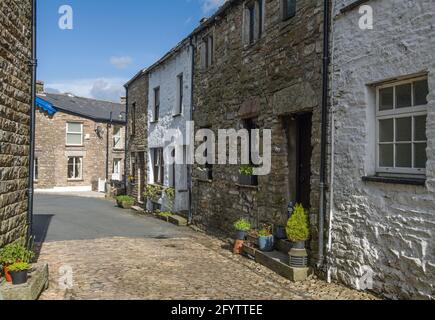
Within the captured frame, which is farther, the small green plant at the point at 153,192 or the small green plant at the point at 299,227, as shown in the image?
the small green plant at the point at 153,192

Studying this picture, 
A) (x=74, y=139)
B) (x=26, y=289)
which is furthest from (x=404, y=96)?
(x=74, y=139)

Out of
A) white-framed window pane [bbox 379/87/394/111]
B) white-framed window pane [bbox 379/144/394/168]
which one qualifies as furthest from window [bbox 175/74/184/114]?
white-framed window pane [bbox 379/144/394/168]

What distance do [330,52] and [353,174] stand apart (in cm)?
197

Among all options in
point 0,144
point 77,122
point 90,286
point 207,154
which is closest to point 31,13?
point 0,144

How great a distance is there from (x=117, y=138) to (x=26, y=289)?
29887mm

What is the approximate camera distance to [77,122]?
31422 millimetres

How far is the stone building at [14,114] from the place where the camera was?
20.4ft

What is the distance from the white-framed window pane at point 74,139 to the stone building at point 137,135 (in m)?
10.5

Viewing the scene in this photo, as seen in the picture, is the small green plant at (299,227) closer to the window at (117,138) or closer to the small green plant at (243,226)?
the small green plant at (243,226)

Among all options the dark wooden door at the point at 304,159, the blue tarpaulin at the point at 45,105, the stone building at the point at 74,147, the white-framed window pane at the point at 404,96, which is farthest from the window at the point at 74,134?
the white-framed window pane at the point at 404,96

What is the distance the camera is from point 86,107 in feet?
114

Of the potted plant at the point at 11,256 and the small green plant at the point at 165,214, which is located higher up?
the potted plant at the point at 11,256

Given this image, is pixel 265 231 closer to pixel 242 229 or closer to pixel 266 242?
pixel 266 242

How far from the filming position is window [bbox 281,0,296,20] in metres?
8.21
